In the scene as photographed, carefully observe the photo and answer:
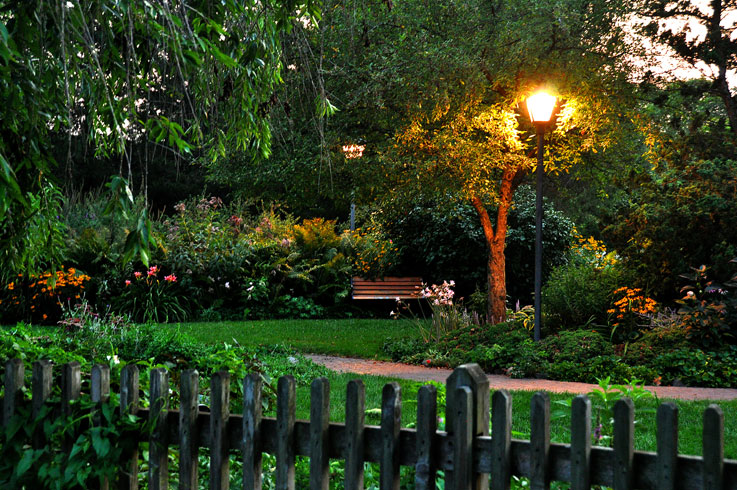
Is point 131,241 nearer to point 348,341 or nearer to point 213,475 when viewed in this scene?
point 213,475

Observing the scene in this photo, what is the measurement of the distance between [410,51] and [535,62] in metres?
1.97

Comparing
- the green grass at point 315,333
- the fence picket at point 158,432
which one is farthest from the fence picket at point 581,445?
the green grass at point 315,333

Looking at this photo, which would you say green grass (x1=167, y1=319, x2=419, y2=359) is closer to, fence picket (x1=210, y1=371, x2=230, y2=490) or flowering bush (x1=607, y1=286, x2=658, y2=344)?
flowering bush (x1=607, y1=286, x2=658, y2=344)

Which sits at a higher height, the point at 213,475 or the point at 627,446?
the point at 627,446

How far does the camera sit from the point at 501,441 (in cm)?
217

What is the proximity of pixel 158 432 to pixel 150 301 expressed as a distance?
1092 cm

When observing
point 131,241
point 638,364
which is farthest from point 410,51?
point 131,241

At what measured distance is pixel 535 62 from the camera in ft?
34.9

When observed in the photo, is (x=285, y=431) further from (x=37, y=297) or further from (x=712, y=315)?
(x=37, y=297)

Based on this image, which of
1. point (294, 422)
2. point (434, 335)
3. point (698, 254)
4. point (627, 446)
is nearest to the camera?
point (627, 446)

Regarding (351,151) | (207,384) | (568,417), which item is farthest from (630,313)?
(207,384)

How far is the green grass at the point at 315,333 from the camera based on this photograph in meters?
10.2

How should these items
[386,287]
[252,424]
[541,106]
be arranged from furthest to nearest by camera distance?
[386,287] → [541,106] → [252,424]

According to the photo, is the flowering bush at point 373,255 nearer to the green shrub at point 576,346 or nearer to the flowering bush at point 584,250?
the flowering bush at point 584,250
